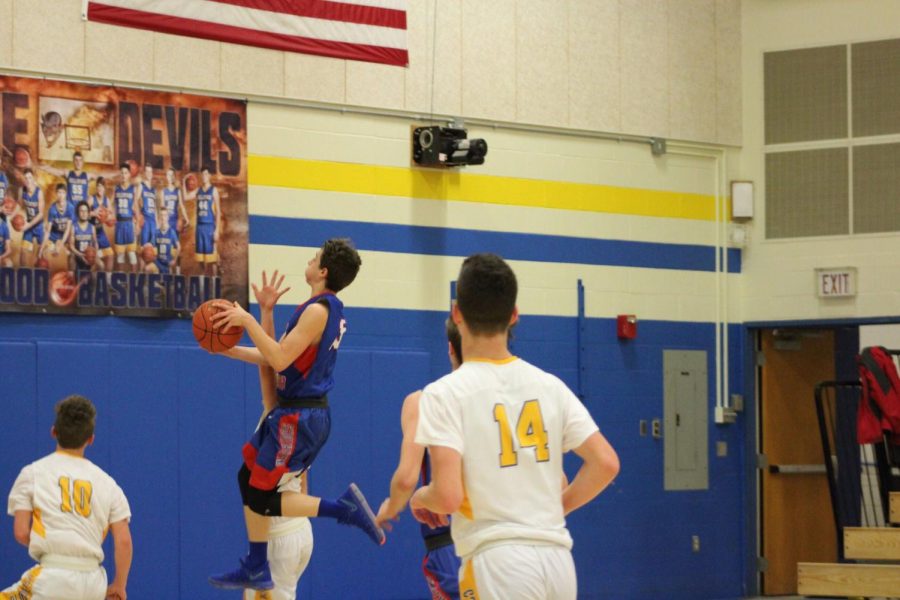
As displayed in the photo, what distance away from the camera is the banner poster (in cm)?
925

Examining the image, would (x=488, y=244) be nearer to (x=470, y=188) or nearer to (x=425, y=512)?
(x=470, y=188)

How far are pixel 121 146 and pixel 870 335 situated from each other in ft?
25.1

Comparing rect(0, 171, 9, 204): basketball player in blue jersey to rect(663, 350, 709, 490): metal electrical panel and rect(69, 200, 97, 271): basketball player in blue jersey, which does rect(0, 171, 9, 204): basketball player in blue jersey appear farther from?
rect(663, 350, 709, 490): metal electrical panel

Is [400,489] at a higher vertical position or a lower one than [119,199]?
lower

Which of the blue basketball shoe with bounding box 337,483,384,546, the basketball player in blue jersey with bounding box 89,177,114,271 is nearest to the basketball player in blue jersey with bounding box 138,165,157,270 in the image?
the basketball player in blue jersey with bounding box 89,177,114,271

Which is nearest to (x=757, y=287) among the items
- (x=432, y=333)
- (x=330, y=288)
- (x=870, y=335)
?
(x=870, y=335)

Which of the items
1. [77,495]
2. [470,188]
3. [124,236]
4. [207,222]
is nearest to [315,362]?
[77,495]

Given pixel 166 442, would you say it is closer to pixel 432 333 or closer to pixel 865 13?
pixel 432 333

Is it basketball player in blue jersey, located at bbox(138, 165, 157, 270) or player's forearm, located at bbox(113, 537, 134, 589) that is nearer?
player's forearm, located at bbox(113, 537, 134, 589)

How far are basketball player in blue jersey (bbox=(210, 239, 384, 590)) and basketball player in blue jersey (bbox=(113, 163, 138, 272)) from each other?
2.98 metres

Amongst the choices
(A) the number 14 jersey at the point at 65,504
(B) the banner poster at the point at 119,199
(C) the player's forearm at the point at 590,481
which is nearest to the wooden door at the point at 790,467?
(B) the banner poster at the point at 119,199

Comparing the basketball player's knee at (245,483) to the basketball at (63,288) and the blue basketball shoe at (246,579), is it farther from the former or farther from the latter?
the basketball at (63,288)

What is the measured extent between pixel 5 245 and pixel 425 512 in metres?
5.45

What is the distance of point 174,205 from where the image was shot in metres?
9.85
